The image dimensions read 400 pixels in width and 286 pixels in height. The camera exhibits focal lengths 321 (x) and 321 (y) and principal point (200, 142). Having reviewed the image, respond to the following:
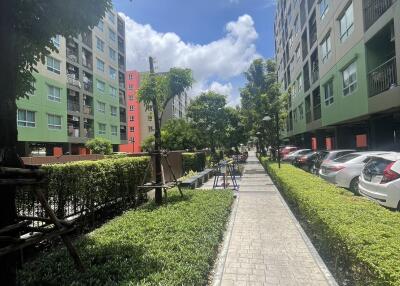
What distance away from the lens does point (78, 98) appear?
126 ft

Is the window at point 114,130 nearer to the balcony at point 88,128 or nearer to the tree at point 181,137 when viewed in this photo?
the balcony at point 88,128

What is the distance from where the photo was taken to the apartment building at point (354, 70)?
12781 millimetres

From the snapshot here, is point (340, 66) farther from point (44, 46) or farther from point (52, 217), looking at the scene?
point (52, 217)

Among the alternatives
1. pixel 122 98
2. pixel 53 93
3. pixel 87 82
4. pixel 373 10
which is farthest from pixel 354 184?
pixel 122 98

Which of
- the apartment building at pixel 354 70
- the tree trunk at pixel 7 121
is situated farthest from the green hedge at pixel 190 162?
the tree trunk at pixel 7 121

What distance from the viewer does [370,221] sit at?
5.01 metres

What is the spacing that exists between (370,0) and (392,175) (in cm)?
987

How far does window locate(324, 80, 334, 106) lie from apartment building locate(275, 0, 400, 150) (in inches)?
0.8

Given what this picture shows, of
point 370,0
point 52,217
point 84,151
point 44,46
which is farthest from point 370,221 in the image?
point 84,151

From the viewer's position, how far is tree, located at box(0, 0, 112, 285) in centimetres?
309

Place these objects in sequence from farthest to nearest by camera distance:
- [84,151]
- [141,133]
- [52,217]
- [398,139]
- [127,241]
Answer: [141,133], [84,151], [398,139], [127,241], [52,217]

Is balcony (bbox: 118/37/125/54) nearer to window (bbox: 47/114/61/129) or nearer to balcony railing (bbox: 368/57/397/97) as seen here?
window (bbox: 47/114/61/129)

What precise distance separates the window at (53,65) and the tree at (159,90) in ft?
84.2

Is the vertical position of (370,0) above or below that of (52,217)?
above
